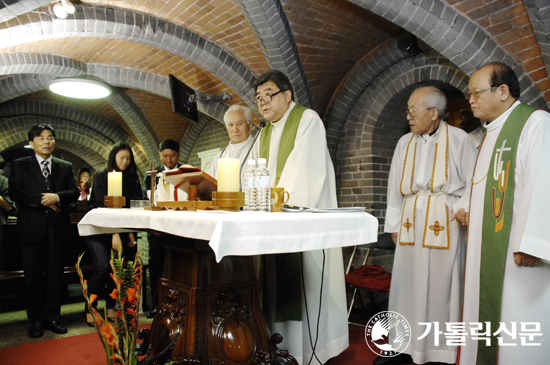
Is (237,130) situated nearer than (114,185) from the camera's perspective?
No

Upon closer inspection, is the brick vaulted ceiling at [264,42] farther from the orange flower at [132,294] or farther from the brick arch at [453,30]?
the orange flower at [132,294]

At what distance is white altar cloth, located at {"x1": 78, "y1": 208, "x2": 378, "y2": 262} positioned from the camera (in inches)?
48.4

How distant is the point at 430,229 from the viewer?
2754 millimetres

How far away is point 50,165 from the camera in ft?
12.7

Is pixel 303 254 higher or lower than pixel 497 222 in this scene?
lower

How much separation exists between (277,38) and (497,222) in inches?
130

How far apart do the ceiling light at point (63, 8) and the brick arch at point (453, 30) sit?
122 inches

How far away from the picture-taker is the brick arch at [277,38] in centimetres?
433

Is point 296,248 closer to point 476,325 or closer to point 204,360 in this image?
point 204,360

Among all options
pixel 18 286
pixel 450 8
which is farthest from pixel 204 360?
pixel 450 8

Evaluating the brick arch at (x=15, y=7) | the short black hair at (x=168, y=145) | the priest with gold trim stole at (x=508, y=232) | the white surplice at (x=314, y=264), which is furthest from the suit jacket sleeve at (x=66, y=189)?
the priest with gold trim stole at (x=508, y=232)

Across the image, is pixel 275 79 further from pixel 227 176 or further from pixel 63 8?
pixel 63 8

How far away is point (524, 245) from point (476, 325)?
23.0 inches

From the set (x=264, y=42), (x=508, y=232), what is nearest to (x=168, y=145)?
(x=264, y=42)
